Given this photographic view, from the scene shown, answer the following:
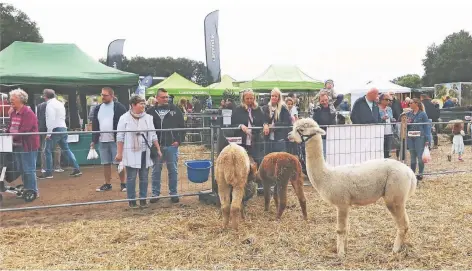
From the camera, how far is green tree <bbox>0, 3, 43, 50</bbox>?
109 ft

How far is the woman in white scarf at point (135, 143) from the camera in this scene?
19.1 feet

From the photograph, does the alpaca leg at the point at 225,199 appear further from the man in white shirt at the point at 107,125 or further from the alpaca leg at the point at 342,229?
the man in white shirt at the point at 107,125

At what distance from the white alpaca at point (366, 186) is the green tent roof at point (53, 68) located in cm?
724

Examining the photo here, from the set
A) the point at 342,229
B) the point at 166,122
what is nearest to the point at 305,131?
the point at 342,229

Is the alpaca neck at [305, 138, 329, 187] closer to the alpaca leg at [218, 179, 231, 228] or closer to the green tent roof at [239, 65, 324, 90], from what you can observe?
the alpaca leg at [218, 179, 231, 228]

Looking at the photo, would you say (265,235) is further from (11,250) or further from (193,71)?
(193,71)

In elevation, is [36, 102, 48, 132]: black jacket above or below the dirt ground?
above

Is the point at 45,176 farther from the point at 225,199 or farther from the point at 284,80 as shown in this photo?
the point at 284,80

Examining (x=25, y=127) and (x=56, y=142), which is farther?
(x=56, y=142)

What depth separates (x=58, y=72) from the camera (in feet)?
31.7

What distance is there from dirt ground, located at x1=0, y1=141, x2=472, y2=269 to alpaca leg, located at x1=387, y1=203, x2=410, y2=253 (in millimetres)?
86

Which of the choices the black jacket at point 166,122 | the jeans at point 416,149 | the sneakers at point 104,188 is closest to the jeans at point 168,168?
the black jacket at point 166,122

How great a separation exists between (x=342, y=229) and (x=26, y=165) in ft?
16.2

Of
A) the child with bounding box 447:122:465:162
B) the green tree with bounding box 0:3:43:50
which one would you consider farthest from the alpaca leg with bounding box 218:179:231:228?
the green tree with bounding box 0:3:43:50
